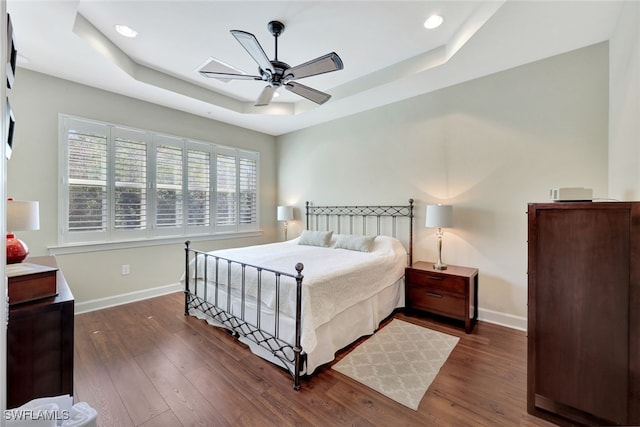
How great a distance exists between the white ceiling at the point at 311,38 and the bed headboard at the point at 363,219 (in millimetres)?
1647

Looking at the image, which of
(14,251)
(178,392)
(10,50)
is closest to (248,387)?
(178,392)

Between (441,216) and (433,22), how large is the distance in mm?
1967

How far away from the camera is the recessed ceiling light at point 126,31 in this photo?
2.52 m

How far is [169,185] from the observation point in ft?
13.3

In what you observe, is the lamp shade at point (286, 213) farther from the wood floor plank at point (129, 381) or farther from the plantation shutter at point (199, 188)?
the wood floor plank at point (129, 381)

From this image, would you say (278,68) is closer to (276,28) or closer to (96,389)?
(276,28)

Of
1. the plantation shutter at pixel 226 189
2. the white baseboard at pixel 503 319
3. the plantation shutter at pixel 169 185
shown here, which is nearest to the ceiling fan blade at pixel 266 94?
the plantation shutter at pixel 169 185

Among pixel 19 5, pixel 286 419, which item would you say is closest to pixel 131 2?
pixel 19 5

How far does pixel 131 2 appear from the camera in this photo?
2.23m

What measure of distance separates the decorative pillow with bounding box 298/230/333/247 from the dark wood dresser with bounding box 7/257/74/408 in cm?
294

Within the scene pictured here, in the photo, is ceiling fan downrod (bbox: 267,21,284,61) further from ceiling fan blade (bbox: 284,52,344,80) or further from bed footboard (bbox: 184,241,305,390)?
bed footboard (bbox: 184,241,305,390)

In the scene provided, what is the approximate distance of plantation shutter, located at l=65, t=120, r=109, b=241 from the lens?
3.24 metres

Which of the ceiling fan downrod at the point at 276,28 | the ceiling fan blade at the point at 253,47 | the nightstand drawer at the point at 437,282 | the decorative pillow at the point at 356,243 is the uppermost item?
the ceiling fan downrod at the point at 276,28

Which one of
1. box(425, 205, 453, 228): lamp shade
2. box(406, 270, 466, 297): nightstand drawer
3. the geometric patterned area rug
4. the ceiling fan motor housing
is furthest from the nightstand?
the ceiling fan motor housing
